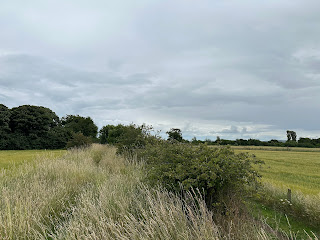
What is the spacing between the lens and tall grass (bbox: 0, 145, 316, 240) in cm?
328

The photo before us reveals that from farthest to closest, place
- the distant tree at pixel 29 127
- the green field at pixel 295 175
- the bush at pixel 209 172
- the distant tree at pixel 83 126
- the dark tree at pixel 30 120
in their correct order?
the distant tree at pixel 83 126
the dark tree at pixel 30 120
the distant tree at pixel 29 127
the green field at pixel 295 175
the bush at pixel 209 172

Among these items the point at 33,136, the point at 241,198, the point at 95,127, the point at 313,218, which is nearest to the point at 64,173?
the point at 241,198

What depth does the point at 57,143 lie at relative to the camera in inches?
1491

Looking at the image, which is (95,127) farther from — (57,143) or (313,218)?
(313,218)

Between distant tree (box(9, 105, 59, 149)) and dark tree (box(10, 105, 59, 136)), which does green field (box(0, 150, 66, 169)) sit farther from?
dark tree (box(10, 105, 59, 136))

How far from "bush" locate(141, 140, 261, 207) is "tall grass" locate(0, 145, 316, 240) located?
1.10 ft

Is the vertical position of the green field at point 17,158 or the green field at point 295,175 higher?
the green field at point 17,158

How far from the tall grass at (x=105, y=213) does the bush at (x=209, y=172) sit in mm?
334

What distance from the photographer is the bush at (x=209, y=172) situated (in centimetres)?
474

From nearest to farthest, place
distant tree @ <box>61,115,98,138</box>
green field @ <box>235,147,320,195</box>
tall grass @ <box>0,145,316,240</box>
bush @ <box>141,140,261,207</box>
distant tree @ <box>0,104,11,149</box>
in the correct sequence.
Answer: tall grass @ <box>0,145,316,240</box>, bush @ <box>141,140,261,207</box>, green field @ <box>235,147,320,195</box>, distant tree @ <box>0,104,11,149</box>, distant tree @ <box>61,115,98,138</box>

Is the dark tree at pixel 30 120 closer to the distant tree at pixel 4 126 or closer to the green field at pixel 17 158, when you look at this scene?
the distant tree at pixel 4 126

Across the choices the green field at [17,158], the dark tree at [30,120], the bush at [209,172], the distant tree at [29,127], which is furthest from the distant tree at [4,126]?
the bush at [209,172]

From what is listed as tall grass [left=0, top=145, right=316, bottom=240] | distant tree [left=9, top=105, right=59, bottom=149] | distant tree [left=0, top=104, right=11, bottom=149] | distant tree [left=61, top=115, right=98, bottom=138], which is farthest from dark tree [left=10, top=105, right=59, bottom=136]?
tall grass [left=0, top=145, right=316, bottom=240]

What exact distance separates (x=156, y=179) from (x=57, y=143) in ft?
121
